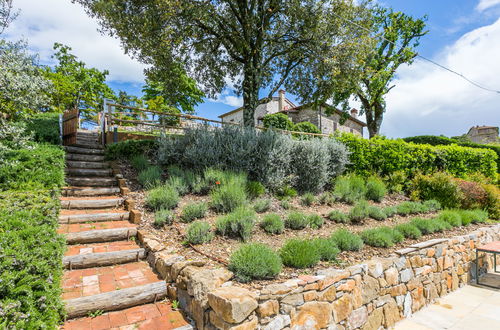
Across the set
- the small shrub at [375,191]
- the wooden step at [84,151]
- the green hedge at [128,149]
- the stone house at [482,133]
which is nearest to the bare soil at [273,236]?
the small shrub at [375,191]

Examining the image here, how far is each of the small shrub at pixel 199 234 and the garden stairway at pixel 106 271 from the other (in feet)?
2.02

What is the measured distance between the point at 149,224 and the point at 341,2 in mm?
8655

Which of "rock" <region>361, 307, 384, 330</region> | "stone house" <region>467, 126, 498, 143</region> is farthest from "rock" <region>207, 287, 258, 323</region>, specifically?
"stone house" <region>467, 126, 498, 143</region>

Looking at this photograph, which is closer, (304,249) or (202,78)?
(304,249)

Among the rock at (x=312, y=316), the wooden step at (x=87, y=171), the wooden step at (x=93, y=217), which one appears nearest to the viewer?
the rock at (x=312, y=316)

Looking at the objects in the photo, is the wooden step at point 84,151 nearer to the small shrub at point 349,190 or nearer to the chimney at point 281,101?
the small shrub at point 349,190

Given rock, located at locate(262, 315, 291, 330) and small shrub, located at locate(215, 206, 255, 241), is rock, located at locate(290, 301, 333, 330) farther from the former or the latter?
small shrub, located at locate(215, 206, 255, 241)

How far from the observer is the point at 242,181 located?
17.4ft

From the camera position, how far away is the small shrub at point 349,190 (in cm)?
632

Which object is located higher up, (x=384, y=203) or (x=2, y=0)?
(x=2, y=0)

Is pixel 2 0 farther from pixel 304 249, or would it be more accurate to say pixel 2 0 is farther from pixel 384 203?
pixel 384 203

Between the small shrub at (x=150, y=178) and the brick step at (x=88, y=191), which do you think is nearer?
the brick step at (x=88, y=191)

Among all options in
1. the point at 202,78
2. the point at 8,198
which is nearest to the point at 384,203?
the point at 8,198

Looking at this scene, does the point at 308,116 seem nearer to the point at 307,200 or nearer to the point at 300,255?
the point at 307,200
